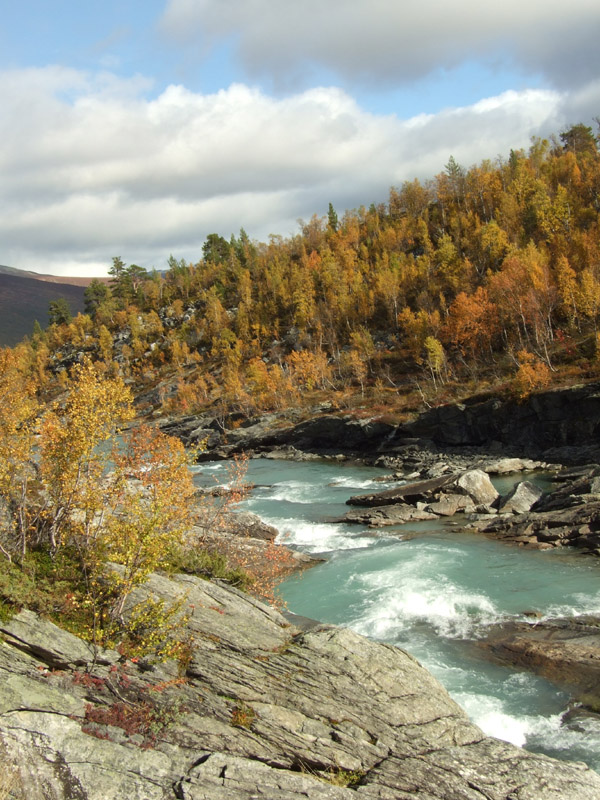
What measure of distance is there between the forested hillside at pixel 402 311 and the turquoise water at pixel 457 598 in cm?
4029

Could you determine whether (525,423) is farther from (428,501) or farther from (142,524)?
(142,524)

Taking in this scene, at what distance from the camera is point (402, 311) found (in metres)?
122

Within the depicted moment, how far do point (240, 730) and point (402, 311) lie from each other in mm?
116762

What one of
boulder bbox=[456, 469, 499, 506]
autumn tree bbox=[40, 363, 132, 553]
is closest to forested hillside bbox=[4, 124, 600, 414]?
boulder bbox=[456, 469, 499, 506]

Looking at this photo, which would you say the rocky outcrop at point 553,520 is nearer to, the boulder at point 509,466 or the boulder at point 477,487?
the boulder at point 477,487

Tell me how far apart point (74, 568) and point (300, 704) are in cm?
868

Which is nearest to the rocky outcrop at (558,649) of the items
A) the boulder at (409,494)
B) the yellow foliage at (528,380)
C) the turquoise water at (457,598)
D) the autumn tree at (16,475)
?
the turquoise water at (457,598)

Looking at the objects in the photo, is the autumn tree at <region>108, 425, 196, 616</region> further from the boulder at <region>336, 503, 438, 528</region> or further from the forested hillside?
the forested hillside

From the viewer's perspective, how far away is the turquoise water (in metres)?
18.1

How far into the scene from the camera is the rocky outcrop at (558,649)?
19.2 m

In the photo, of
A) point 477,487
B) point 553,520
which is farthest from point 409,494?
point 553,520

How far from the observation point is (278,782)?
36.6ft

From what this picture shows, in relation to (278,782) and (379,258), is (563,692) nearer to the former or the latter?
(278,782)

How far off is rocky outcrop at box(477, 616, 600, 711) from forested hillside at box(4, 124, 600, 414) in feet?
162
